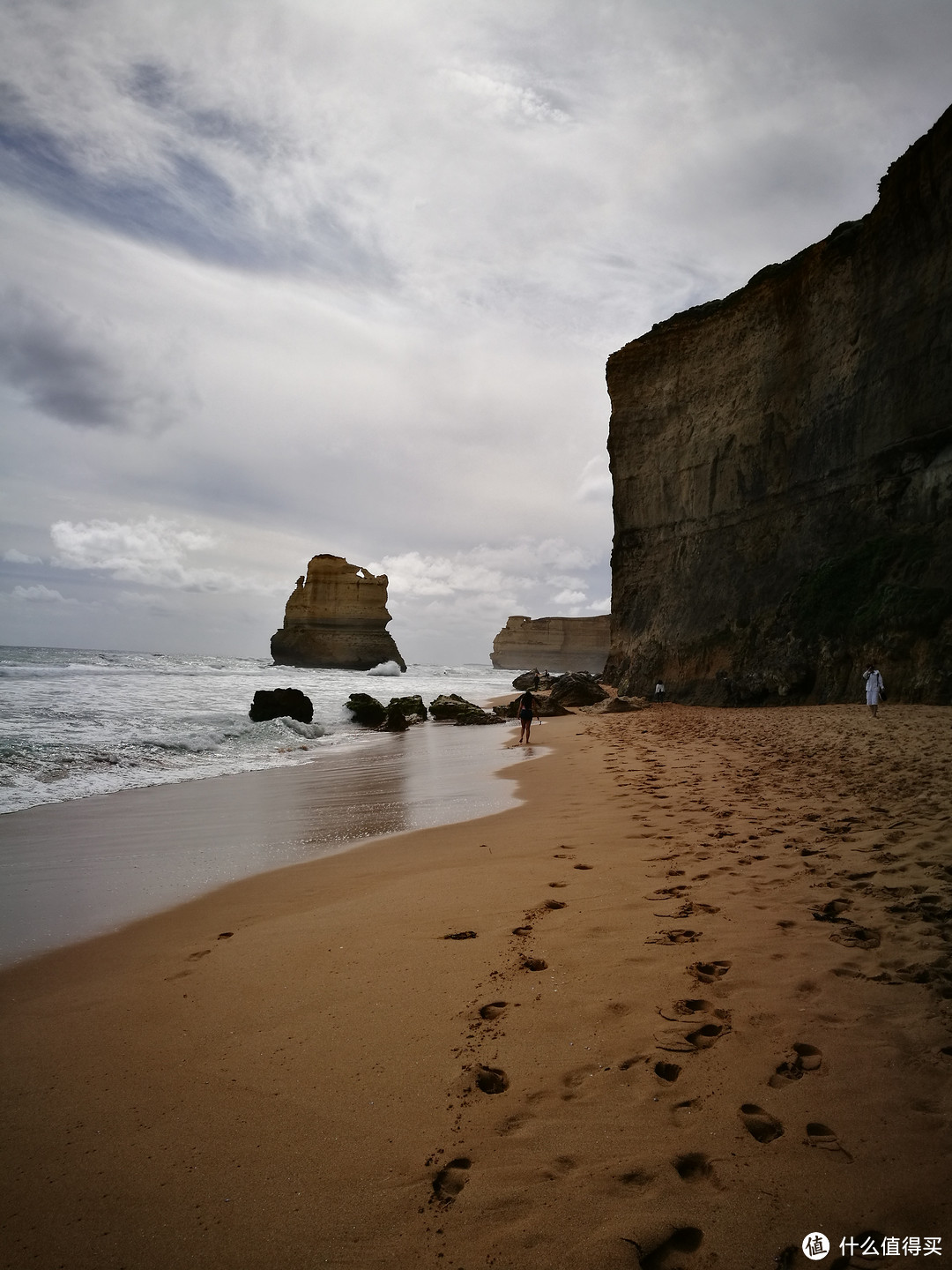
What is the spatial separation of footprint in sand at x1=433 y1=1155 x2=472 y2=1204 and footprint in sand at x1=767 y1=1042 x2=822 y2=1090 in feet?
3.26

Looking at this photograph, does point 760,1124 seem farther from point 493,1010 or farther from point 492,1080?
point 493,1010

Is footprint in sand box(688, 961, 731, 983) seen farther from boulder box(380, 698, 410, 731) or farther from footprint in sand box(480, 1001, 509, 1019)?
boulder box(380, 698, 410, 731)

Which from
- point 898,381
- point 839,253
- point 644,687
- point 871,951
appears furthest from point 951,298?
point 871,951

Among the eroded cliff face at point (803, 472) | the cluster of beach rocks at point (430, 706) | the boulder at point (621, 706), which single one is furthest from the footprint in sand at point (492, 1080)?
the boulder at point (621, 706)

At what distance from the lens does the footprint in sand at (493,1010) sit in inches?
101

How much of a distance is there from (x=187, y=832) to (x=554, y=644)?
103918mm

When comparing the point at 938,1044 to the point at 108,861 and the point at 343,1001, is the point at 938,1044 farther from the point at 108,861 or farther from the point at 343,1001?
the point at 108,861

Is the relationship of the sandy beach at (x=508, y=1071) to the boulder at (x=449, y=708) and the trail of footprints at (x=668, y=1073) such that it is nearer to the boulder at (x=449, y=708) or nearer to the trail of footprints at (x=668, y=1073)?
the trail of footprints at (x=668, y=1073)

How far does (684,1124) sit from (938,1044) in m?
0.97

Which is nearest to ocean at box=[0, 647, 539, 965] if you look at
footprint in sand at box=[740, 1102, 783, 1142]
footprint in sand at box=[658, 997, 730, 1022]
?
footprint in sand at box=[658, 997, 730, 1022]

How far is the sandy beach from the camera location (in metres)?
1.59

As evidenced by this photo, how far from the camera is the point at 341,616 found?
6594 centimetres

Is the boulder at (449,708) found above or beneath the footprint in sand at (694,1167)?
beneath

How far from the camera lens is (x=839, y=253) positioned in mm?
18312
